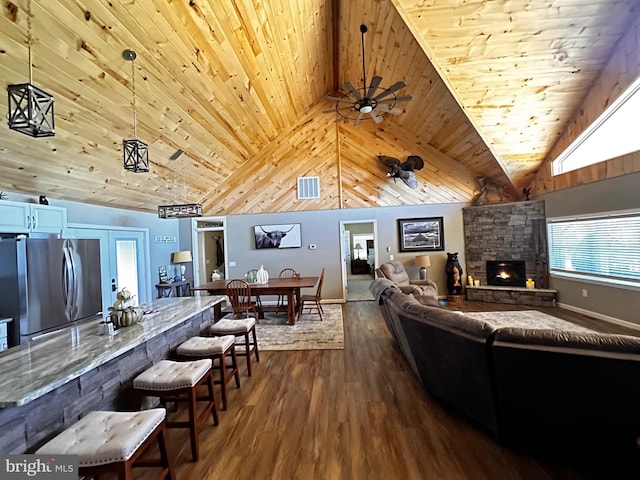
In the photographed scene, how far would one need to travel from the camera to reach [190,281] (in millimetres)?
7434

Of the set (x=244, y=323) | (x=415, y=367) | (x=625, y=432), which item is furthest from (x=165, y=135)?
(x=625, y=432)

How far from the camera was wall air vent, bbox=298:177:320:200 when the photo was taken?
286 inches

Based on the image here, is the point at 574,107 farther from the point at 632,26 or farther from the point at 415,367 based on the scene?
the point at 415,367

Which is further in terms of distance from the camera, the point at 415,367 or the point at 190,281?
the point at 190,281

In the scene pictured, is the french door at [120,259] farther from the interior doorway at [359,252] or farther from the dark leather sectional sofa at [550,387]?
the interior doorway at [359,252]

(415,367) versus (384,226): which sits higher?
(384,226)

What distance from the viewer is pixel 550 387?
1747 millimetres

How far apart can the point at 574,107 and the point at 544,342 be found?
17.0 feet

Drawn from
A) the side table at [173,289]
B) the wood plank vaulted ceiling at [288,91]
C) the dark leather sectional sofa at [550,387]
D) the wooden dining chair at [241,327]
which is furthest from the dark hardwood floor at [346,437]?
the side table at [173,289]

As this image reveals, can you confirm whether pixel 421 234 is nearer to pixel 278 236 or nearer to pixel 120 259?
pixel 278 236

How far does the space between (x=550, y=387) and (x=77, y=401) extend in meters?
2.90

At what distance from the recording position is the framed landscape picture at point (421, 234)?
712 centimetres

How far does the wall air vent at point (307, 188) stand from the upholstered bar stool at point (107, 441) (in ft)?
19.8

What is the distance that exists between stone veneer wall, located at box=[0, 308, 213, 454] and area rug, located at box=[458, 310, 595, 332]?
4.50m
